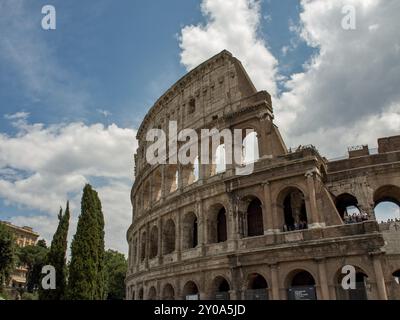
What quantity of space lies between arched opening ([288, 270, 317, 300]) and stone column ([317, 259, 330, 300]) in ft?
1.14

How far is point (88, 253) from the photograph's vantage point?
761 inches

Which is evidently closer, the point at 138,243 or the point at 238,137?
the point at 238,137

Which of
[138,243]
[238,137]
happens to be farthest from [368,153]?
[138,243]

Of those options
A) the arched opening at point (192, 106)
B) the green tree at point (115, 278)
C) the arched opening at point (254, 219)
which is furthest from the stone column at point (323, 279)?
the green tree at point (115, 278)

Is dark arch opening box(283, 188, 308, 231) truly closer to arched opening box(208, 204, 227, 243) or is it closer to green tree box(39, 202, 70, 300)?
arched opening box(208, 204, 227, 243)

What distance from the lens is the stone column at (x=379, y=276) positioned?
13.9 metres

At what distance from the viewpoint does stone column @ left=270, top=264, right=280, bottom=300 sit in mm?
15774

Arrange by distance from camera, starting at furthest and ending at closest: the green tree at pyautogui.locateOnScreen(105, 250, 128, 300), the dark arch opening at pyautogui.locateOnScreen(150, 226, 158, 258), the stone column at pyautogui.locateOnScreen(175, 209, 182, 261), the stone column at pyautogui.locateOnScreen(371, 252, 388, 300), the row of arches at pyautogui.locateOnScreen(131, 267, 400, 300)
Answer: the green tree at pyautogui.locateOnScreen(105, 250, 128, 300) → the dark arch opening at pyautogui.locateOnScreen(150, 226, 158, 258) → the stone column at pyautogui.locateOnScreen(175, 209, 182, 261) → the row of arches at pyautogui.locateOnScreen(131, 267, 400, 300) → the stone column at pyautogui.locateOnScreen(371, 252, 388, 300)

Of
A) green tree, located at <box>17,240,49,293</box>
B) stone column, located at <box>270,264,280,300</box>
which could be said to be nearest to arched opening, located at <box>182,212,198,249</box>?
stone column, located at <box>270,264,280,300</box>

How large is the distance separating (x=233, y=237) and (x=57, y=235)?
39.3 feet

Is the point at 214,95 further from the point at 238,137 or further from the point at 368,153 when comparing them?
the point at 368,153

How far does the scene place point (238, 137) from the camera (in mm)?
19875

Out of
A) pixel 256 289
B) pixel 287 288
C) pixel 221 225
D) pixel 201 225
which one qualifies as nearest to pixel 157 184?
pixel 201 225
